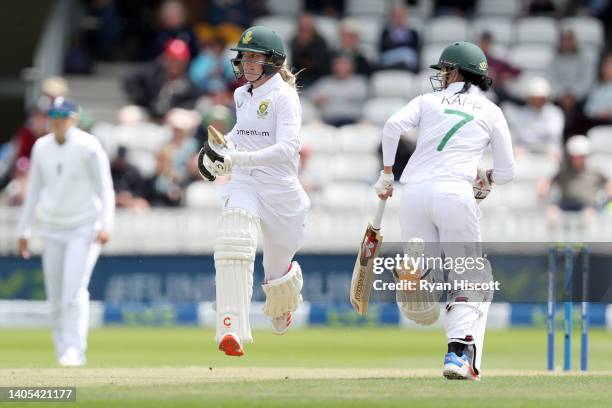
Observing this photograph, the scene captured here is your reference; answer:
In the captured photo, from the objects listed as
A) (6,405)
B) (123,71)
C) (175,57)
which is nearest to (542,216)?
(175,57)

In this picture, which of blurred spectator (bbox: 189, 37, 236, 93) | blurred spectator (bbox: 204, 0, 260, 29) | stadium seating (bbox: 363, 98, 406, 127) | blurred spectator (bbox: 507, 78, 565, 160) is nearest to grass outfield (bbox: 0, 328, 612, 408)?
blurred spectator (bbox: 507, 78, 565, 160)

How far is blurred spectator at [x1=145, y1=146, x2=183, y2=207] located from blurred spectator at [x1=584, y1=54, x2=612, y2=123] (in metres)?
4.28

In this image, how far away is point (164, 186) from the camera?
16.0 m

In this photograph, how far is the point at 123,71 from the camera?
19406 millimetres

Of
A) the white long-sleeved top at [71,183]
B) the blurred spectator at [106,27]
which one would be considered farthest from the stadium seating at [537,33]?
the white long-sleeved top at [71,183]

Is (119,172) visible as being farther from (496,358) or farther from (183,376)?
(183,376)

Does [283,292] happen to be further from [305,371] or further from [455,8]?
[455,8]

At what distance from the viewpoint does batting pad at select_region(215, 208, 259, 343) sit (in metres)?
8.59

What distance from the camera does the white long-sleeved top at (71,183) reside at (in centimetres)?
1121

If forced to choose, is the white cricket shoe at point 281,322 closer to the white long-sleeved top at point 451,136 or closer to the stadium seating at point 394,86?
the white long-sleeved top at point 451,136

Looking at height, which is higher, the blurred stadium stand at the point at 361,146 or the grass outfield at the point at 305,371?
the blurred stadium stand at the point at 361,146

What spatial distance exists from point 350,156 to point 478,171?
774 cm

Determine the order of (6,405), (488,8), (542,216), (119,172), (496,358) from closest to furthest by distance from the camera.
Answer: (6,405) → (496,358) → (542,216) → (119,172) → (488,8)

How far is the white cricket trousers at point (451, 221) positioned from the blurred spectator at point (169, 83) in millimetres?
9073
